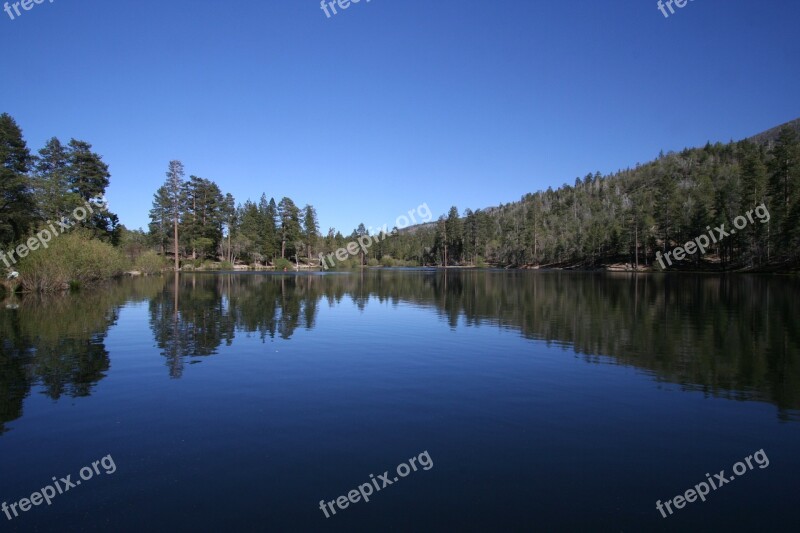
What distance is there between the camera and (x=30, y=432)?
855 centimetres

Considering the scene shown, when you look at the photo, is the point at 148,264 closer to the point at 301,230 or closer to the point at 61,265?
the point at 61,265

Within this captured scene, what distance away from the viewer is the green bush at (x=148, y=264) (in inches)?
2955

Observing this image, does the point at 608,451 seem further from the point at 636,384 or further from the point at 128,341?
the point at 128,341

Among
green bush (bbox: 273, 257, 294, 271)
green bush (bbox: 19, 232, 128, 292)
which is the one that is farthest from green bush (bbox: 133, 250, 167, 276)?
green bush (bbox: 273, 257, 294, 271)

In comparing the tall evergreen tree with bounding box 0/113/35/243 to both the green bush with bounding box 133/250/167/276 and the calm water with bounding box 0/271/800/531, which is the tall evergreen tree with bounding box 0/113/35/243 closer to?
the calm water with bounding box 0/271/800/531

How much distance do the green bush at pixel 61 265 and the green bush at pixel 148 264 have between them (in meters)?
29.0

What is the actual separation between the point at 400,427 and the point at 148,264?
3113 inches

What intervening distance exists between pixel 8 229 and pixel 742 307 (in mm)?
51904

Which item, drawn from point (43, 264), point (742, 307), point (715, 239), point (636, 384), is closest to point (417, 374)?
point (636, 384)

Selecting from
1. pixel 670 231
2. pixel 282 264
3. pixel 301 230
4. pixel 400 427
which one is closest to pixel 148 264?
pixel 282 264

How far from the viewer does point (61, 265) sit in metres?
37.5

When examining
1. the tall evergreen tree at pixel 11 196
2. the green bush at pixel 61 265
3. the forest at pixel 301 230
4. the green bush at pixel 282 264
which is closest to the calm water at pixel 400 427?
the green bush at pixel 61 265

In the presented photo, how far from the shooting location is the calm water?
604 centimetres

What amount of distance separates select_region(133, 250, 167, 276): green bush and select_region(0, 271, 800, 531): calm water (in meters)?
61.7
